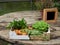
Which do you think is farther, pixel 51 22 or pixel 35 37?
pixel 51 22

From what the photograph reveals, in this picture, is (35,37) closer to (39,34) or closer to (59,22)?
(39,34)

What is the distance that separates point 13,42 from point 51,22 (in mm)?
1637

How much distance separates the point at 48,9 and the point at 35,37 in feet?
4.85

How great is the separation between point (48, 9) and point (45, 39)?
4.76 ft

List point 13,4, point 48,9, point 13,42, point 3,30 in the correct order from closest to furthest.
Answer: point 13,42
point 3,30
point 48,9
point 13,4

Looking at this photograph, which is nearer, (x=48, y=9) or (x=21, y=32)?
(x=21, y=32)

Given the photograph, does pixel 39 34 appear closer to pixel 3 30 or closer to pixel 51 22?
pixel 3 30

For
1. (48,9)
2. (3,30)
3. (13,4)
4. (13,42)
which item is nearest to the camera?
(13,42)

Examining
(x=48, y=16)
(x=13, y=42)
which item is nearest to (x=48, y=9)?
(x=48, y=16)

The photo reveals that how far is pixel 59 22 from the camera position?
17.5ft

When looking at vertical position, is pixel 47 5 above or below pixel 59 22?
above

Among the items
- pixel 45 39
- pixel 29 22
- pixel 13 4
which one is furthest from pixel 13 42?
pixel 13 4

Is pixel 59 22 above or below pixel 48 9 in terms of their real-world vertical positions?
A: below

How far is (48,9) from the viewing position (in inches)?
206
